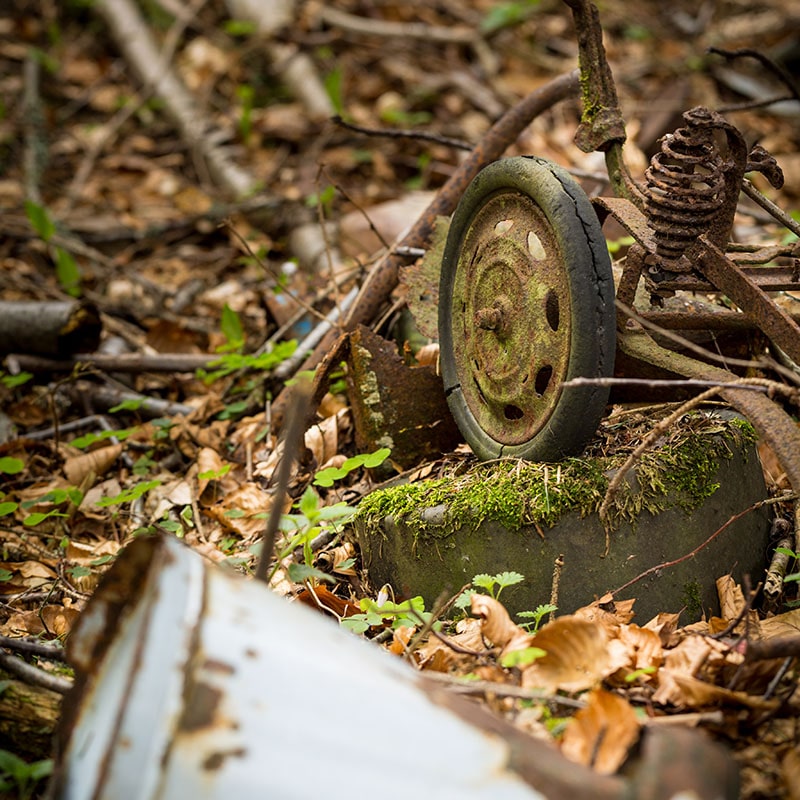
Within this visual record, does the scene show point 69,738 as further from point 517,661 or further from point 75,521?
point 75,521

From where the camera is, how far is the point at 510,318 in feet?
8.34

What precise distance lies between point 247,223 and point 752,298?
4.77 m

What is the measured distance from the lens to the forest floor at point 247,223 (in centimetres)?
286

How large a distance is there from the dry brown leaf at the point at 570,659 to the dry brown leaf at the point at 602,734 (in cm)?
20

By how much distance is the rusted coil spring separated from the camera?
228 cm

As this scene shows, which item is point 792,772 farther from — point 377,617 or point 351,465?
point 351,465

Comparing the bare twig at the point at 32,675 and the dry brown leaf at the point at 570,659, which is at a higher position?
the dry brown leaf at the point at 570,659

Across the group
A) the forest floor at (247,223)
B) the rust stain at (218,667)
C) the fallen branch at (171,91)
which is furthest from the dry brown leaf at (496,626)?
the fallen branch at (171,91)

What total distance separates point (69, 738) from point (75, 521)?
6.83 feet

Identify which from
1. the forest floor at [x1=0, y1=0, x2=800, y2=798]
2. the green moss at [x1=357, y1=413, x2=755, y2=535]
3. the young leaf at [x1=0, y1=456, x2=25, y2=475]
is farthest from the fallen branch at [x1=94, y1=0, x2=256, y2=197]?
the green moss at [x1=357, y1=413, x2=755, y2=535]

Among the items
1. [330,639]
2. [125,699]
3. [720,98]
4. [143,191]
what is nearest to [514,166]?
[330,639]

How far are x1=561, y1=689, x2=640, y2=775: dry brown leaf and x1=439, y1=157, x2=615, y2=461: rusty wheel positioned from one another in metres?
0.85

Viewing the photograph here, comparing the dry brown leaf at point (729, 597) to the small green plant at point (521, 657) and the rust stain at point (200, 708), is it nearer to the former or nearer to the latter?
the small green plant at point (521, 657)

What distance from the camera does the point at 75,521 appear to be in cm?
337
